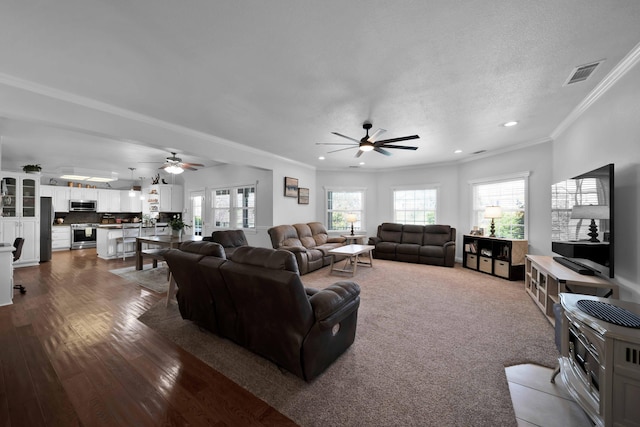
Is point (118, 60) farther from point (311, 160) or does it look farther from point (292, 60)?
point (311, 160)

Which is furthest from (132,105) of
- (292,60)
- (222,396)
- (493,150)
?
(493,150)

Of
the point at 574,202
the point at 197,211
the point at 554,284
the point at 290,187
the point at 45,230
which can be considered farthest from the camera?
the point at 197,211

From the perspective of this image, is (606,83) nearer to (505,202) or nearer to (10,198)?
(505,202)

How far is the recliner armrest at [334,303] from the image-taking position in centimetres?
189

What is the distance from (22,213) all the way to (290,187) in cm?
595

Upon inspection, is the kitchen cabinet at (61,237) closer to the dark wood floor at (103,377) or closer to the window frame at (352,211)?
the dark wood floor at (103,377)

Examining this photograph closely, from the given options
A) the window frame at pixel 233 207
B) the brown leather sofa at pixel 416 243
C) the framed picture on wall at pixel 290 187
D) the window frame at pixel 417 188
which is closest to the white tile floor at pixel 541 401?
the brown leather sofa at pixel 416 243

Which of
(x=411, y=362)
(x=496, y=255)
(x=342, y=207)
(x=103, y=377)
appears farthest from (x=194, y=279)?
(x=342, y=207)

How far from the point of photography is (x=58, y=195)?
26.9 feet

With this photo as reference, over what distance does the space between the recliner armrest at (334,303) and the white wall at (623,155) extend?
8.12 ft

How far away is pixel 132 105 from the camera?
318 centimetres

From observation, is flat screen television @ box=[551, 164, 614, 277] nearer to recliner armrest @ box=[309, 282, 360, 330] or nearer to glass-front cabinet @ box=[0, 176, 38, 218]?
recliner armrest @ box=[309, 282, 360, 330]

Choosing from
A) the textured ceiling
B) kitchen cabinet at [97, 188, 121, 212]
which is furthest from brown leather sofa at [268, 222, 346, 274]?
kitchen cabinet at [97, 188, 121, 212]

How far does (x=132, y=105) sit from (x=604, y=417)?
4.96 meters
